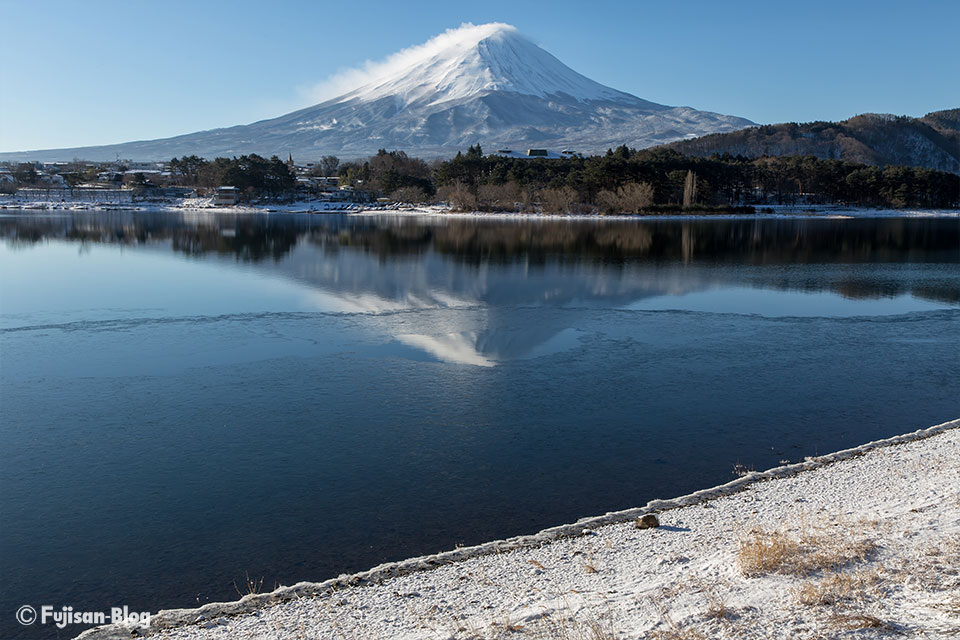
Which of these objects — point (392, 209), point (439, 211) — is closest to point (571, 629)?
point (439, 211)

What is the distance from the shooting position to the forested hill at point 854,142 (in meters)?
144

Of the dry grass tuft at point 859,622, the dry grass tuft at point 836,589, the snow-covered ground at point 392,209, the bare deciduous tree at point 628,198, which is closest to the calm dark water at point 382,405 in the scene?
the dry grass tuft at point 836,589

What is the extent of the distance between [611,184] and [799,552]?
6176 centimetres

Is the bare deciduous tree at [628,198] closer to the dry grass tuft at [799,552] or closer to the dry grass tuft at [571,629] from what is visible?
the dry grass tuft at [799,552]

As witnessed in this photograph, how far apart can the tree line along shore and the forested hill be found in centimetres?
6466

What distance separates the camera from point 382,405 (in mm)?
9047

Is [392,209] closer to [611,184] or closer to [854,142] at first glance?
[611,184]

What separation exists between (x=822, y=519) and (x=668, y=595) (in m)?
1.93

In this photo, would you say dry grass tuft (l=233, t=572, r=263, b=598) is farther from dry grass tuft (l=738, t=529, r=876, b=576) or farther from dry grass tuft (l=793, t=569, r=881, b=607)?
dry grass tuft (l=793, t=569, r=881, b=607)

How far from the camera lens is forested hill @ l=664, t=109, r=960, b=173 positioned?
472ft

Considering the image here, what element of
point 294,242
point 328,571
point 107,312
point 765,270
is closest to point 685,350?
point 328,571

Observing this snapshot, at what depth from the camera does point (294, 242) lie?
34.7 meters

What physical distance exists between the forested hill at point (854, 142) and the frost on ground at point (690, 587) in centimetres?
14377

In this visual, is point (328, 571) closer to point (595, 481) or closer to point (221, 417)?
point (595, 481)
